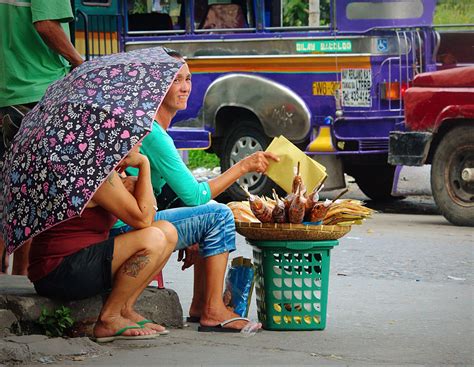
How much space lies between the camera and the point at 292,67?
44.3ft

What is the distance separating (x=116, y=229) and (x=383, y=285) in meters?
2.46

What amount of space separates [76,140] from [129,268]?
643mm

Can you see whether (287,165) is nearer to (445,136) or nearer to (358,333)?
(358,333)

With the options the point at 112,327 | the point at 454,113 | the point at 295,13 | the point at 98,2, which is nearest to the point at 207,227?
the point at 112,327

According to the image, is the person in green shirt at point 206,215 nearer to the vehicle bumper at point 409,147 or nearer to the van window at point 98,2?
the vehicle bumper at point 409,147

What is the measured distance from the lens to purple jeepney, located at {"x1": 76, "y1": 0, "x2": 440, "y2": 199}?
43.0ft

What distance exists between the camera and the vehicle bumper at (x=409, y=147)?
475 inches

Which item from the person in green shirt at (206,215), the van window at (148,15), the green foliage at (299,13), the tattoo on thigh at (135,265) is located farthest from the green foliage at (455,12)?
the tattoo on thigh at (135,265)

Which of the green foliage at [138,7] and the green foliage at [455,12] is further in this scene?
the green foliage at [138,7]

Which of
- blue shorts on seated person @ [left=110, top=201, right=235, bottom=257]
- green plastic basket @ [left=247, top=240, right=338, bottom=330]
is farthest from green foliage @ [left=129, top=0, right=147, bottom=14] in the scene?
blue shorts on seated person @ [left=110, top=201, right=235, bottom=257]

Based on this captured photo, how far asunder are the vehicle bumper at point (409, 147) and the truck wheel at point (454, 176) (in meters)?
0.13

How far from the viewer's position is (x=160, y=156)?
6.12m

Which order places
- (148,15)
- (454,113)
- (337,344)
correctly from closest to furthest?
(337,344), (454,113), (148,15)

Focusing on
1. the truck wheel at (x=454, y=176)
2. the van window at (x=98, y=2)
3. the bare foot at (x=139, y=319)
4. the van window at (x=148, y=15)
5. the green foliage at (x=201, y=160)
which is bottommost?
the green foliage at (x=201, y=160)
